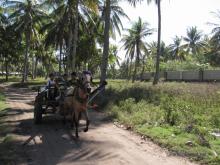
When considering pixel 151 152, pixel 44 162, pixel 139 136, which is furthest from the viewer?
pixel 139 136

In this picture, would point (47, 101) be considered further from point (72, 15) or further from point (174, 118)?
point (72, 15)

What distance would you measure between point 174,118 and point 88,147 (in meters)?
4.58

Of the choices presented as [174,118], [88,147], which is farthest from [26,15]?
[88,147]

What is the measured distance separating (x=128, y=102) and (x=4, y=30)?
40.6 meters

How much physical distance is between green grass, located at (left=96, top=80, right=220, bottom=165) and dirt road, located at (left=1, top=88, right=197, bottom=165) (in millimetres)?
532

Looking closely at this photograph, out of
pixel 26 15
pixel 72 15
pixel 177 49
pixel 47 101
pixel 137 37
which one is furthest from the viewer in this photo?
pixel 177 49

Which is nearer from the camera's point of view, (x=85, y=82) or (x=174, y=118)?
(x=85, y=82)

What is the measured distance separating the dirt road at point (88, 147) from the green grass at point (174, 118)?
53 cm

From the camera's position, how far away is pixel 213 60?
239 feet

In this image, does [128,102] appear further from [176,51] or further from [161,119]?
[176,51]

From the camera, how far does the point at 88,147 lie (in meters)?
11.5

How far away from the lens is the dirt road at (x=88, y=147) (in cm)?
996

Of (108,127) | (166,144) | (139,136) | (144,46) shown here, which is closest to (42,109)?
(108,127)

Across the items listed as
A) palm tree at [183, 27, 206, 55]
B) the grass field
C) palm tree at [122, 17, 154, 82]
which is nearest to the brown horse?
the grass field
